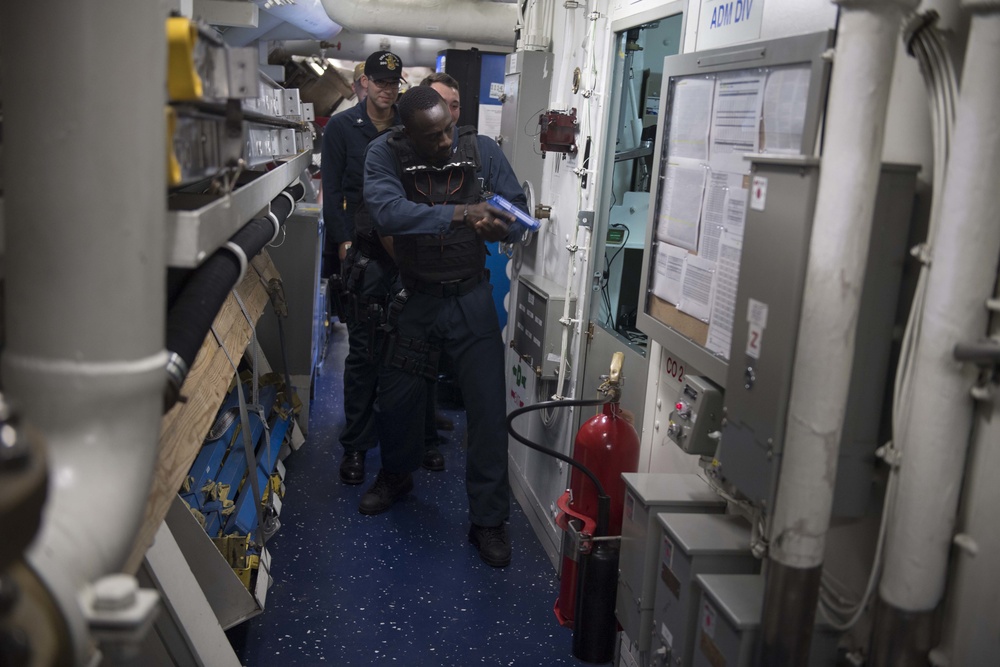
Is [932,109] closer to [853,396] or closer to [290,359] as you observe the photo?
[853,396]

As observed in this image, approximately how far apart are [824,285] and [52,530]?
53.9 inches

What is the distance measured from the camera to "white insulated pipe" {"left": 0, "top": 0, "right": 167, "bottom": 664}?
1143 mm

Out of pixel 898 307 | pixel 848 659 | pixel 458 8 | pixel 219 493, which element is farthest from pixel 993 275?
pixel 458 8

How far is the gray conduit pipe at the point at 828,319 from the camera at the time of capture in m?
1.63

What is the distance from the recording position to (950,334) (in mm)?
1590

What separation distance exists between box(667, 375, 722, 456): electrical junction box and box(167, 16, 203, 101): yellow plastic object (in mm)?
1525

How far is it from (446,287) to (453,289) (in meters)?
0.03

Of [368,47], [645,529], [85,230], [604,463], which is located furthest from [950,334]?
[368,47]

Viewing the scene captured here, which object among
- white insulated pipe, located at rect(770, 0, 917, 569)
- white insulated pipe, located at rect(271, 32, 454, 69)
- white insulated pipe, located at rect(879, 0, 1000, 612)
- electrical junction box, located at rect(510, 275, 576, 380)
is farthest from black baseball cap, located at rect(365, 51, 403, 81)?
white insulated pipe, located at rect(271, 32, 454, 69)

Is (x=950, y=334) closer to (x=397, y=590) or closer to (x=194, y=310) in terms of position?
(x=194, y=310)

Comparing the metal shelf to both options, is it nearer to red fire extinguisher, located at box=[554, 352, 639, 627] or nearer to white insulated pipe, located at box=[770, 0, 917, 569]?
white insulated pipe, located at box=[770, 0, 917, 569]

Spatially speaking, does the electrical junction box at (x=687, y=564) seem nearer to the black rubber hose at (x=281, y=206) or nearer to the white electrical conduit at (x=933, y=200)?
the white electrical conduit at (x=933, y=200)

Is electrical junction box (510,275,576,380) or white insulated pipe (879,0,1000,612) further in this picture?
electrical junction box (510,275,576,380)

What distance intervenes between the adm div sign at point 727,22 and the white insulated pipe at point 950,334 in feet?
2.54
